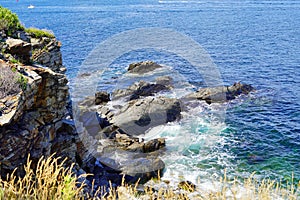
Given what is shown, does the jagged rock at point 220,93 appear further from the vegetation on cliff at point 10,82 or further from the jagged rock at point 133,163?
the vegetation on cliff at point 10,82

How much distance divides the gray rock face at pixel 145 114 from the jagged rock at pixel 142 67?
13630 mm

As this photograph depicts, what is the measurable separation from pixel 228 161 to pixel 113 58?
34983 mm

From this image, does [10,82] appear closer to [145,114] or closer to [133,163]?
[133,163]

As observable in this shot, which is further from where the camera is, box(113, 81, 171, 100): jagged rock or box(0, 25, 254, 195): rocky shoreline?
box(113, 81, 171, 100): jagged rock

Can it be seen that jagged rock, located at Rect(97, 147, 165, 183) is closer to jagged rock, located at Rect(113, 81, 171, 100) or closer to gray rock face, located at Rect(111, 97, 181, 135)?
gray rock face, located at Rect(111, 97, 181, 135)

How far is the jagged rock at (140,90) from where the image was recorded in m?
39.1

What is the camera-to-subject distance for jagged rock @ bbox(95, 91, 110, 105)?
37312 mm

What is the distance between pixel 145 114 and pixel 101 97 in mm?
7768

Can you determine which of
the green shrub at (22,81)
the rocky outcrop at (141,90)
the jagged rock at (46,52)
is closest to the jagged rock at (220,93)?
the rocky outcrop at (141,90)

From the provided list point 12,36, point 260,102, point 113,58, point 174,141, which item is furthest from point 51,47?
point 113,58

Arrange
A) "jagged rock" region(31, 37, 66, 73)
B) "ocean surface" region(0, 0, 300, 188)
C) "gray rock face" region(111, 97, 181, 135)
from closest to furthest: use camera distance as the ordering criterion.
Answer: "jagged rock" region(31, 37, 66, 73) < "ocean surface" region(0, 0, 300, 188) < "gray rock face" region(111, 97, 181, 135)

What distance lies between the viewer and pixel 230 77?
44281 millimetres

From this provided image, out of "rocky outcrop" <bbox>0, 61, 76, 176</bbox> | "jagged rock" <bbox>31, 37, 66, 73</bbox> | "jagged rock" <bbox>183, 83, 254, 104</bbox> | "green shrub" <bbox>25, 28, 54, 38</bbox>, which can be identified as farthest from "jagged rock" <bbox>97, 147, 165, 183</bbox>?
"jagged rock" <bbox>183, 83, 254, 104</bbox>

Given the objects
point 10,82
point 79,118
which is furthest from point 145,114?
point 10,82
